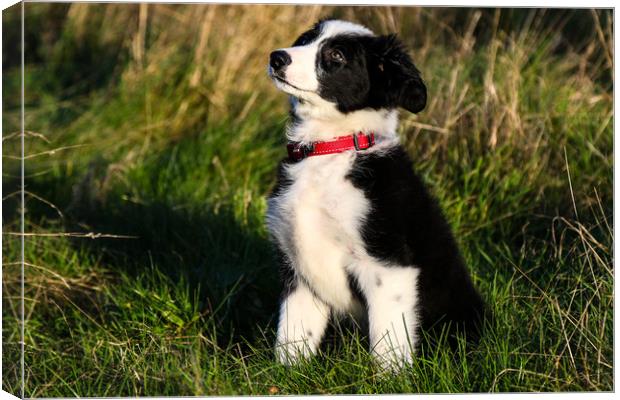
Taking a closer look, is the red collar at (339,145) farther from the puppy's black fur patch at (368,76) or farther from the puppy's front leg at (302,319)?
the puppy's front leg at (302,319)

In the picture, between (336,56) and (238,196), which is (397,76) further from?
(238,196)

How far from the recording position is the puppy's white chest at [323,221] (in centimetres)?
347

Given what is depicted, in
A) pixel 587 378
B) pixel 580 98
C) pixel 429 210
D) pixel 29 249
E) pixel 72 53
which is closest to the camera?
pixel 587 378

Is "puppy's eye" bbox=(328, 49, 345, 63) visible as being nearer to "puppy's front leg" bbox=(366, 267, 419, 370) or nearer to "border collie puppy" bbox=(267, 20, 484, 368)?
"border collie puppy" bbox=(267, 20, 484, 368)

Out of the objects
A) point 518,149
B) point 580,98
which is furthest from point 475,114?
point 580,98

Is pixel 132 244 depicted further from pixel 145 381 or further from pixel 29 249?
pixel 145 381

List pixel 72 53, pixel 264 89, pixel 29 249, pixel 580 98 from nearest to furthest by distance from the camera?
pixel 29 249 → pixel 580 98 → pixel 264 89 → pixel 72 53

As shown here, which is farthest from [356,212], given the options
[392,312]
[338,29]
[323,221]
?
[338,29]

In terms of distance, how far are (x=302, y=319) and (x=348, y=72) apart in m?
0.99

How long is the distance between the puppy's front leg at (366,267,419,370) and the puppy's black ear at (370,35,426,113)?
637mm

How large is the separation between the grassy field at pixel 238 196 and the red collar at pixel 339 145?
706 millimetres

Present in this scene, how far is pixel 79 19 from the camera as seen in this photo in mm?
7594

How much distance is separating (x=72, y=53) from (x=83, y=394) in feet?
14.8

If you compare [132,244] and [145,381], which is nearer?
[145,381]
